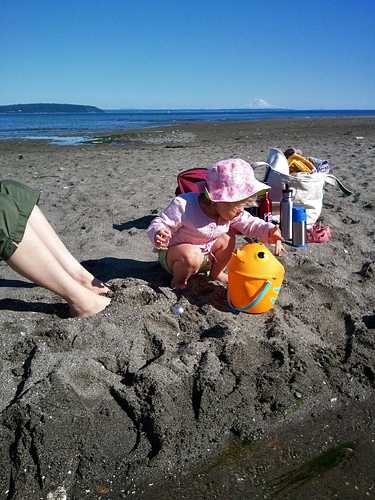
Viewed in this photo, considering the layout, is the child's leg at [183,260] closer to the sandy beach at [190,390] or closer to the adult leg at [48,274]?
the sandy beach at [190,390]

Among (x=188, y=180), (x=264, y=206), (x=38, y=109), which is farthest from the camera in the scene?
(x=38, y=109)

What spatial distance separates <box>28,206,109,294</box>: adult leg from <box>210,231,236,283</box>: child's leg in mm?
854

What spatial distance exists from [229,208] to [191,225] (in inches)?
12.8

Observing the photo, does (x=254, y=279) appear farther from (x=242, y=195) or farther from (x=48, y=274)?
(x=48, y=274)

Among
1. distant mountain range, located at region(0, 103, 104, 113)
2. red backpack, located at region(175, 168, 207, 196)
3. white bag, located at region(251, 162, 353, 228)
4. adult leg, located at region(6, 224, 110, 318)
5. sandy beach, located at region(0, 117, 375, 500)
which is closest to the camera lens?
sandy beach, located at region(0, 117, 375, 500)

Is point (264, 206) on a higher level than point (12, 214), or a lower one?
lower

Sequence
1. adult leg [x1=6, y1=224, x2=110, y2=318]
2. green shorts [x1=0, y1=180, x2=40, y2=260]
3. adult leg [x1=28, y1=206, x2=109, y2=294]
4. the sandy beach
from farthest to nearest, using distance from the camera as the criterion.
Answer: adult leg [x1=28, y1=206, x2=109, y2=294], adult leg [x1=6, y1=224, x2=110, y2=318], green shorts [x1=0, y1=180, x2=40, y2=260], the sandy beach

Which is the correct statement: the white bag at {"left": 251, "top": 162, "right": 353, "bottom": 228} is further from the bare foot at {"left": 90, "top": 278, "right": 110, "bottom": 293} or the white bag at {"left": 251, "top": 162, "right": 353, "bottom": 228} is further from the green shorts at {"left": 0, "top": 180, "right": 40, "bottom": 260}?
the green shorts at {"left": 0, "top": 180, "right": 40, "bottom": 260}

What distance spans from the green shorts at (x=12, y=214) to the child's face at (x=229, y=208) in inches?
47.0

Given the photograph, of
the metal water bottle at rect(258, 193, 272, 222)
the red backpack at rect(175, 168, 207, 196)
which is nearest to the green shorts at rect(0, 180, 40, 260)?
the red backpack at rect(175, 168, 207, 196)

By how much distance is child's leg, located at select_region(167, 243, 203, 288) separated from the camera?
2924 millimetres

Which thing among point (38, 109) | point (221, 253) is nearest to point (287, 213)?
point (221, 253)

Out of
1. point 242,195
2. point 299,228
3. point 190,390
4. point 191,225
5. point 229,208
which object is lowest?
point 190,390

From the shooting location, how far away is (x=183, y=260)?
2.94m
